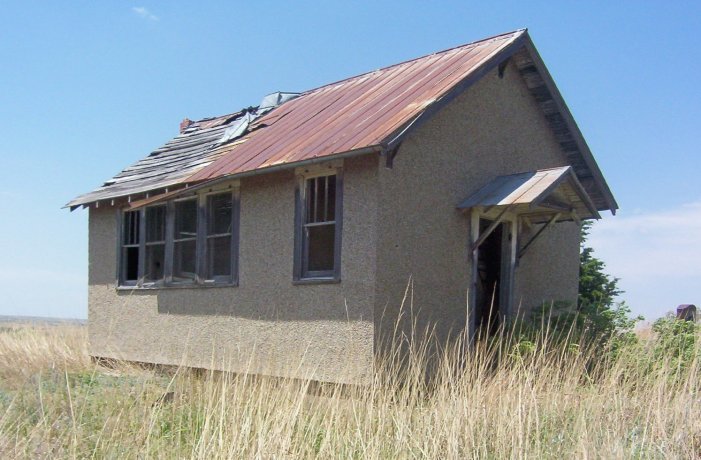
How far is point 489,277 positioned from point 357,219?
3.31 metres

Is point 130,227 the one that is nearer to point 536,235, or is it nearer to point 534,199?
point 536,235

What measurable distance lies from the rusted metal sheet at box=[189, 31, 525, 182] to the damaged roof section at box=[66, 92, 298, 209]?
533mm

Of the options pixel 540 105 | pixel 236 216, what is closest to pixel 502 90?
pixel 540 105

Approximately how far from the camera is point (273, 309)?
11.3 metres

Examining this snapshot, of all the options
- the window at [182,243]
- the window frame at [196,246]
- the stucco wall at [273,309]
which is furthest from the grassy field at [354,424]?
the window at [182,243]

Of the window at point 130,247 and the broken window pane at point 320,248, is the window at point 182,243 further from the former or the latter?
A: the broken window pane at point 320,248

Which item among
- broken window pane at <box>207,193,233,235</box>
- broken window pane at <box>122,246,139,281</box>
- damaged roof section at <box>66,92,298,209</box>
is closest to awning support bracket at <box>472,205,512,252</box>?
broken window pane at <box>207,193,233,235</box>

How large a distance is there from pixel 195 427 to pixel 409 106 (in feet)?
16.7

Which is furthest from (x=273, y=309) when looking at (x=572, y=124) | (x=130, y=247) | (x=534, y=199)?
(x=572, y=124)

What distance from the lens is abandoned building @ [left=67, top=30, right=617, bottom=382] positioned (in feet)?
33.3

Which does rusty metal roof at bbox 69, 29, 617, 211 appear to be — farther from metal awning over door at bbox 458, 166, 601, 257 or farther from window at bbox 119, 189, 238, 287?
metal awning over door at bbox 458, 166, 601, 257

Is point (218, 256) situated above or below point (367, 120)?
below

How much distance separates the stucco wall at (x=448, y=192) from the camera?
1008cm

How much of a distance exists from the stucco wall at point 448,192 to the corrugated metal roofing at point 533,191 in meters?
0.27
